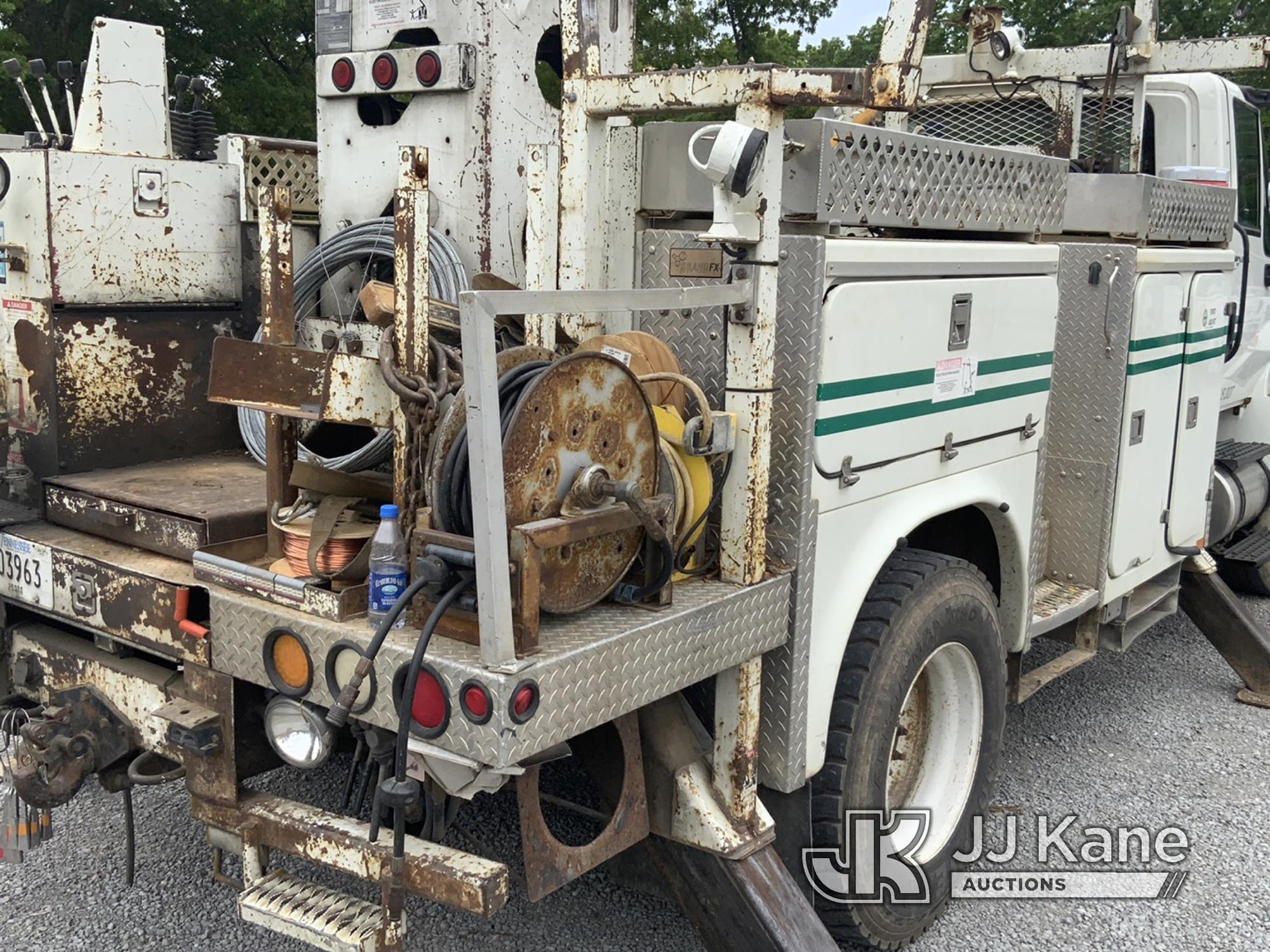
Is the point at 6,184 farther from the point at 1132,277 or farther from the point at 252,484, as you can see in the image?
the point at 1132,277

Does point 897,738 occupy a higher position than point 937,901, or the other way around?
point 897,738

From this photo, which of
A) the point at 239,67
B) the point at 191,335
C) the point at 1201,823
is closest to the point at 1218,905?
the point at 1201,823

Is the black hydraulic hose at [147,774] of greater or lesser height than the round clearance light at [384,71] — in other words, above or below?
below

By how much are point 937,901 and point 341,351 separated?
7.28 ft

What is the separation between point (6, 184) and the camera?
322 centimetres

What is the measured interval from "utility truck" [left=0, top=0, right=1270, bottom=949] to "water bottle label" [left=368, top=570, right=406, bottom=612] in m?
0.04

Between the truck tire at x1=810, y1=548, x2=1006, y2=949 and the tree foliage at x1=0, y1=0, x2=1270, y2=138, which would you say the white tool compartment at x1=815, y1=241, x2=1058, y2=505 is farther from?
the tree foliage at x1=0, y1=0, x2=1270, y2=138

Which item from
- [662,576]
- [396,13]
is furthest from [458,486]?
[396,13]

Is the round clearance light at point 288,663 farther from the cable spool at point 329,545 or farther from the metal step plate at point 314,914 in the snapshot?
the metal step plate at point 314,914

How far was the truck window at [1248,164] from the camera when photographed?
18.7ft

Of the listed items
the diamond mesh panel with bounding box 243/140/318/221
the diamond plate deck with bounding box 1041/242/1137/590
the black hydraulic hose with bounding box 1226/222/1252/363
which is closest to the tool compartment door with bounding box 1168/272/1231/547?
the black hydraulic hose with bounding box 1226/222/1252/363

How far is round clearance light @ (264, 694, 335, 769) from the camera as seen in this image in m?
2.44

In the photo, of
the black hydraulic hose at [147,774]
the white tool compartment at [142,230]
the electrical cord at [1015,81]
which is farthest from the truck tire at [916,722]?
the electrical cord at [1015,81]

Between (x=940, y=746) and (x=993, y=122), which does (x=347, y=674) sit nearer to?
(x=940, y=746)
